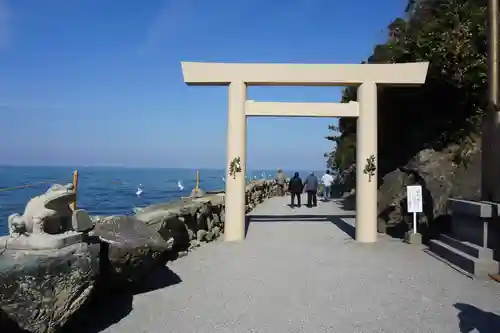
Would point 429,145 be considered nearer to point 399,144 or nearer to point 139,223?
point 399,144

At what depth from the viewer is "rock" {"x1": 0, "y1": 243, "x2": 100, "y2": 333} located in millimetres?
3877

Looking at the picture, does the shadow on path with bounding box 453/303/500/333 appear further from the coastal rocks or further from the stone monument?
the coastal rocks

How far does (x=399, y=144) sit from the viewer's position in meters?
14.9

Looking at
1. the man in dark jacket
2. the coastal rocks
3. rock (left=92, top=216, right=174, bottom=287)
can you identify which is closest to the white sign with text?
the coastal rocks

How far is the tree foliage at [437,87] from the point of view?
478 inches

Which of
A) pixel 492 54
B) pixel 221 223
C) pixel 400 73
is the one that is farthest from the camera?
pixel 221 223

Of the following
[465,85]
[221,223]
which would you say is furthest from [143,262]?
[465,85]

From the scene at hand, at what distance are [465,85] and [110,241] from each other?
1081cm

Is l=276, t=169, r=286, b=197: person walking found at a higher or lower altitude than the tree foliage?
lower

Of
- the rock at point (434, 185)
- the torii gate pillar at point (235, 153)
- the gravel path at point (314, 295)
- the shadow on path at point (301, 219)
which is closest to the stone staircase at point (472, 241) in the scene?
the gravel path at point (314, 295)

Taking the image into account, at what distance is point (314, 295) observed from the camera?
20.2 feet

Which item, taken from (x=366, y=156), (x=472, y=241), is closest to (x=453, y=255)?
(x=472, y=241)

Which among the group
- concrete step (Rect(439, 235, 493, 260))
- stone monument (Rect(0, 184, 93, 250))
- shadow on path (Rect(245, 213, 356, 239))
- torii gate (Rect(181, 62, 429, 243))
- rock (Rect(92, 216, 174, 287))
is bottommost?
shadow on path (Rect(245, 213, 356, 239))

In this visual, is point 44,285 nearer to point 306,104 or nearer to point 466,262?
point 466,262
